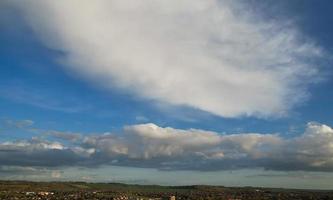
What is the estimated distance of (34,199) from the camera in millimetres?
194375

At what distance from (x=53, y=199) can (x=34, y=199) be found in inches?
325

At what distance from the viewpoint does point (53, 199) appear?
7707 inches
